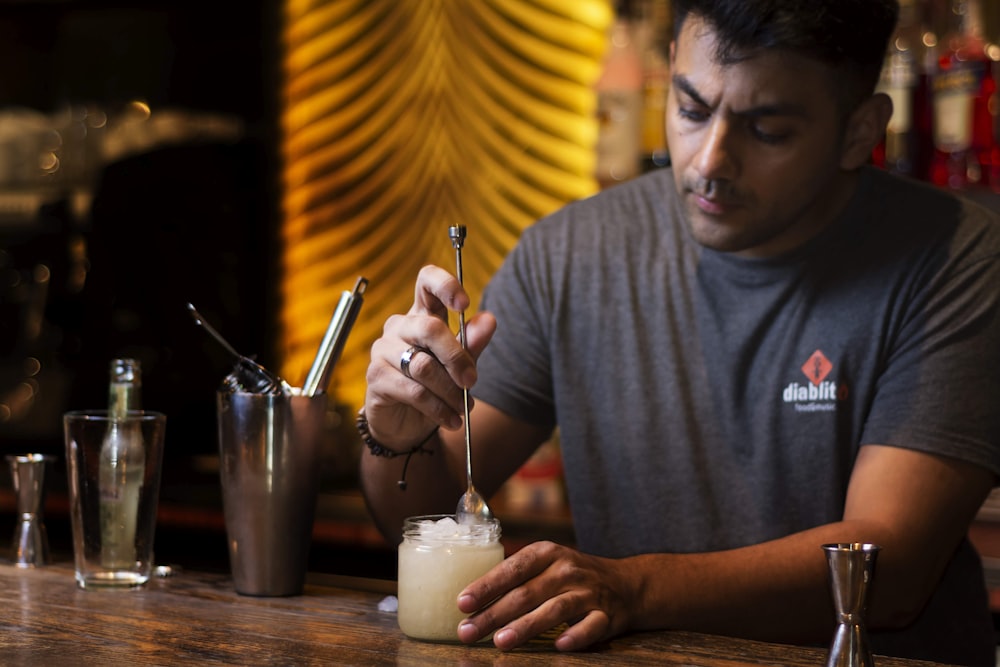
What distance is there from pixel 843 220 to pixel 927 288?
17 cm

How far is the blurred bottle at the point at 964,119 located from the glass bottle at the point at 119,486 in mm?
1718

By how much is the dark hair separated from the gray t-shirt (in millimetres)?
209

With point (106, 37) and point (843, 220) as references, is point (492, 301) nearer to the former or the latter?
point (843, 220)

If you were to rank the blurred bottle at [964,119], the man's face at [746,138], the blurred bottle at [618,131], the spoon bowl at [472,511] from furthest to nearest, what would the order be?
the blurred bottle at [618,131] → the blurred bottle at [964,119] → the man's face at [746,138] → the spoon bowl at [472,511]

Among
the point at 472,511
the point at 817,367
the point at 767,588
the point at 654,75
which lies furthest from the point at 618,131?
the point at 472,511

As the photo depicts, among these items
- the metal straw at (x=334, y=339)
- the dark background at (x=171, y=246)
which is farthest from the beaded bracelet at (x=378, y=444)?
the dark background at (x=171, y=246)

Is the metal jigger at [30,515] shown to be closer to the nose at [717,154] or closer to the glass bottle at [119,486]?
the glass bottle at [119,486]

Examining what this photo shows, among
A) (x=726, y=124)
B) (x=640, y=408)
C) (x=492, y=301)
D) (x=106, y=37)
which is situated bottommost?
(x=640, y=408)

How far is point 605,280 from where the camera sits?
6.29 feet

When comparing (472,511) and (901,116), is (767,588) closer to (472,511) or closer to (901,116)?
(472,511)

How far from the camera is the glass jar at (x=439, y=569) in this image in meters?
1.20

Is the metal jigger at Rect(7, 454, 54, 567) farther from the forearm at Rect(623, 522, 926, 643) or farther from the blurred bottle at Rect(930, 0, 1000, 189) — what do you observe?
the blurred bottle at Rect(930, 0, 1000, 189)

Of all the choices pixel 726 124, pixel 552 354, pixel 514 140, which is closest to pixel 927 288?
pixel 726 124

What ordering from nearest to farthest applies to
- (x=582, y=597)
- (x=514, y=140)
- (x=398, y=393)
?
(x=582, y=597)
(x=398, y=393)
(x=514, y=140)
